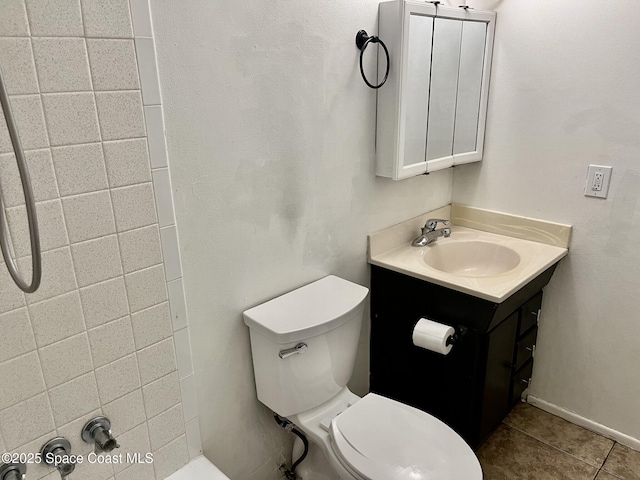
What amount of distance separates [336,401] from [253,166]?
84 centimetres

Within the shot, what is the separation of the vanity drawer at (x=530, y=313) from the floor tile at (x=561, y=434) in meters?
0.45

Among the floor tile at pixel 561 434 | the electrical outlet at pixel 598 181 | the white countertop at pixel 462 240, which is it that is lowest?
the floor tile at pixel 561 434

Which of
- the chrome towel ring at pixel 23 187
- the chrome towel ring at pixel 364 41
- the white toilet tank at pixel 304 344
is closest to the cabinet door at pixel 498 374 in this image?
the white toilet tank at pixel 304 344

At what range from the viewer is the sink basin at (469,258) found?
2051mm

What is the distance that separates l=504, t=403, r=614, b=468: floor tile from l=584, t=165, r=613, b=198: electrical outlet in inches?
39.6

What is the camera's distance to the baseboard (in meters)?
2.01

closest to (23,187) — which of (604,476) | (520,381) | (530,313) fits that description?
(530,313)

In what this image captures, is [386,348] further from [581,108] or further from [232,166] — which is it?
[581,108]

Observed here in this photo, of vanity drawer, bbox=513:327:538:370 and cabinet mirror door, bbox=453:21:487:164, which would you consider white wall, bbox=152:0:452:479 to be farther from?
vanity drawer, bbox=513:327:538:370

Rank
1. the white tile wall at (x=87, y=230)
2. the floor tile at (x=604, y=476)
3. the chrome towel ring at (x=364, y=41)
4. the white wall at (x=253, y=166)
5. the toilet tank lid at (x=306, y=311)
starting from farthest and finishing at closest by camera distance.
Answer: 1. the floor tile at (x=604, y=476)
2. the chrome towel ring at (x=364, y=41)
3. the toilet tank lid at (x=306, y=311)
4. the white wall at (x=253, y=166)
5. the white tile wall at (x=87, y=230)

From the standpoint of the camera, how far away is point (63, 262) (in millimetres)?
1088

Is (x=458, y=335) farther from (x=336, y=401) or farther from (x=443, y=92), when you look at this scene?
(x=443, y=92)

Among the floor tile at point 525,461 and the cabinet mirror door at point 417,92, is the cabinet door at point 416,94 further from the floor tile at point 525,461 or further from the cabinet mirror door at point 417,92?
the floor tile at point 525,461

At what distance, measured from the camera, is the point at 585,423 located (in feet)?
6.92
